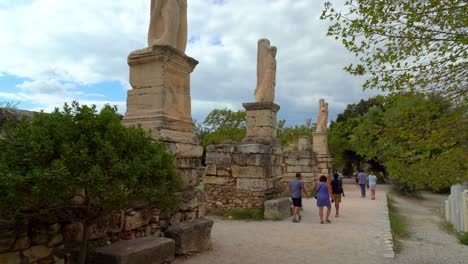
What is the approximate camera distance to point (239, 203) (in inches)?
381

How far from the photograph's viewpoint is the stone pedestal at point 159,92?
5.09 m

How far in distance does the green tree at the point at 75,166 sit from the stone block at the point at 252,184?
6.02 meters

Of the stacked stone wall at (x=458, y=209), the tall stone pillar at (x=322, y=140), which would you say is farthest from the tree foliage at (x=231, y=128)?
the stacked stone wall at (x=458, y=209)

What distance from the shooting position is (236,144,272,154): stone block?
942 cm

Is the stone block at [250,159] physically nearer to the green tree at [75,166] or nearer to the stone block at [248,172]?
the stone block at [248,172]

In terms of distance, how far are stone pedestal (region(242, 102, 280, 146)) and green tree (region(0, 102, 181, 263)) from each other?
21.3 feet

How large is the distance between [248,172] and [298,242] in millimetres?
3109

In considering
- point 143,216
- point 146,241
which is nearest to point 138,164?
point 146,241

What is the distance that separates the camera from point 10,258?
305 cm

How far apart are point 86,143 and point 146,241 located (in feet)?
6.02

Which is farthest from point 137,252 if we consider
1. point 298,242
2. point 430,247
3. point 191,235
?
point 430,247

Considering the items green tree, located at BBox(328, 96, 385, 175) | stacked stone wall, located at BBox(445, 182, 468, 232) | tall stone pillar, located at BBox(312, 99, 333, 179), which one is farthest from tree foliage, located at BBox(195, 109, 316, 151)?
stacked stone wall, located at BBox(445, 182, 468, 232)

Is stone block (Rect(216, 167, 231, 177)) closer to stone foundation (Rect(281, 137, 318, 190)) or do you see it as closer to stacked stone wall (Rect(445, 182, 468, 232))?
stacked stone wall (Rect(445, 182, 468, 232))

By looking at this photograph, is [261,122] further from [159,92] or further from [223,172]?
[159,92]
